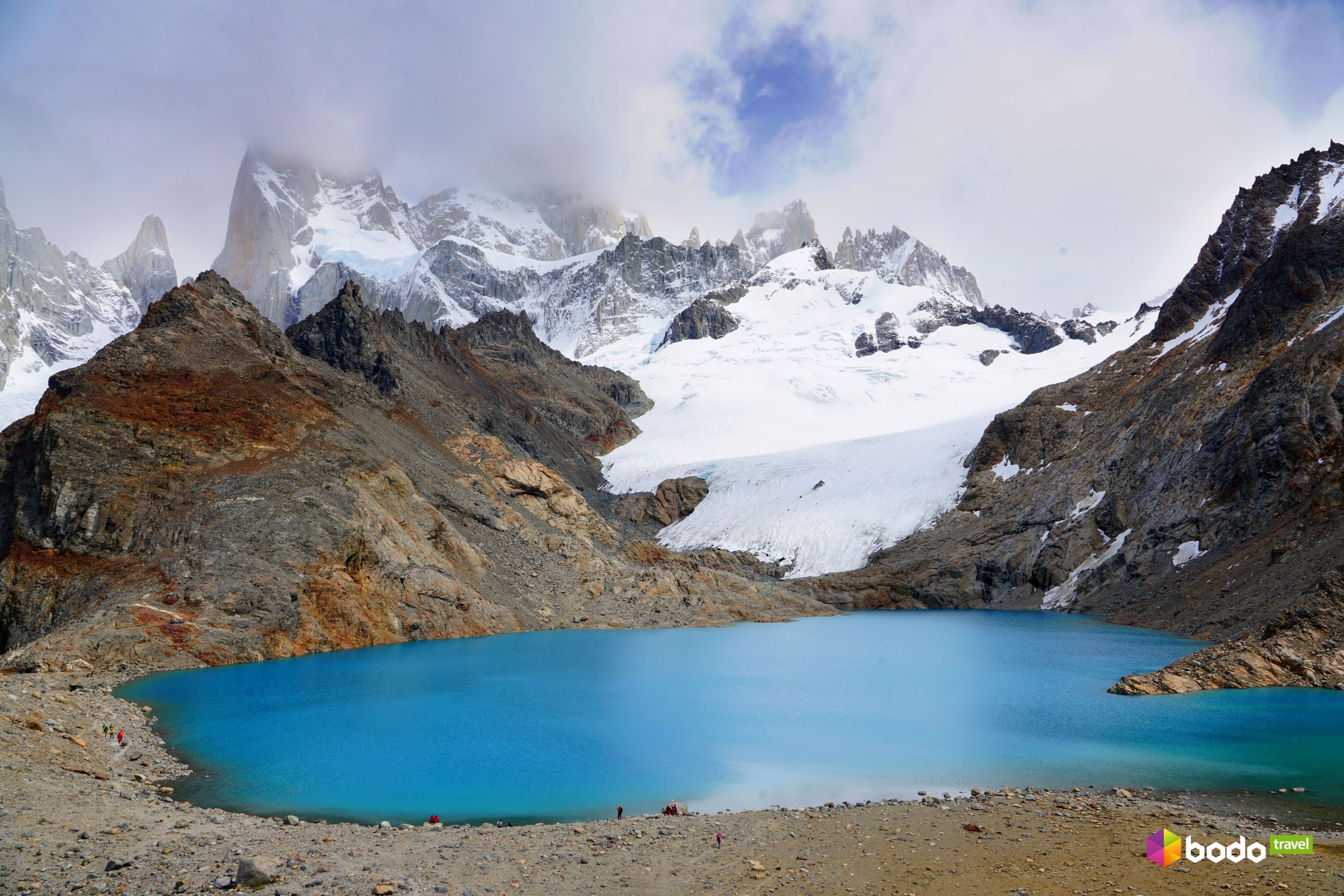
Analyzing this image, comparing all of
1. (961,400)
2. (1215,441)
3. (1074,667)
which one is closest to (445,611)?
(1074,667)

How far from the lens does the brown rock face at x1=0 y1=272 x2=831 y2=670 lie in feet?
116

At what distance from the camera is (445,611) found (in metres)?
44.0

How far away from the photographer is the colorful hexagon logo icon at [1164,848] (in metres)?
11.4

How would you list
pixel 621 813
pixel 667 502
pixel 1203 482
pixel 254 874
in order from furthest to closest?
pixel 667 502 < pixel 1203 482 < pixel 621 813 < pixel 254 874

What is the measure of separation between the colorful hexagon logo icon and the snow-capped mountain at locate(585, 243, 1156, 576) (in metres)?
68.4

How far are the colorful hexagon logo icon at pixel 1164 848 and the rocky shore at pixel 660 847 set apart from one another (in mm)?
179

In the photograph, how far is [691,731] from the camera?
76.1ft

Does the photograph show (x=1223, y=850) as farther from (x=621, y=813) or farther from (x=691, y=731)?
(x=691, y=731)

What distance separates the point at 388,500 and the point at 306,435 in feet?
20.8

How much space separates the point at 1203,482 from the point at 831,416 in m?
95.9

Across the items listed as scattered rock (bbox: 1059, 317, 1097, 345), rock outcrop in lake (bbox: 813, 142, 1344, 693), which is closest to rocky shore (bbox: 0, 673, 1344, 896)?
rock outcrop in lake (bbox: 813, 142, 1344, 693)

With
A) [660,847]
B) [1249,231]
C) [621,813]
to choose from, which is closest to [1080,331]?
[1249,231]

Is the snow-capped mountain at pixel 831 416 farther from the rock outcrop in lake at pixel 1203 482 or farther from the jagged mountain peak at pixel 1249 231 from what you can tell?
the jagged mountain peak at pixel 1249 231

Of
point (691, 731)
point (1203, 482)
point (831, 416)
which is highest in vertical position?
point (831, 416)
